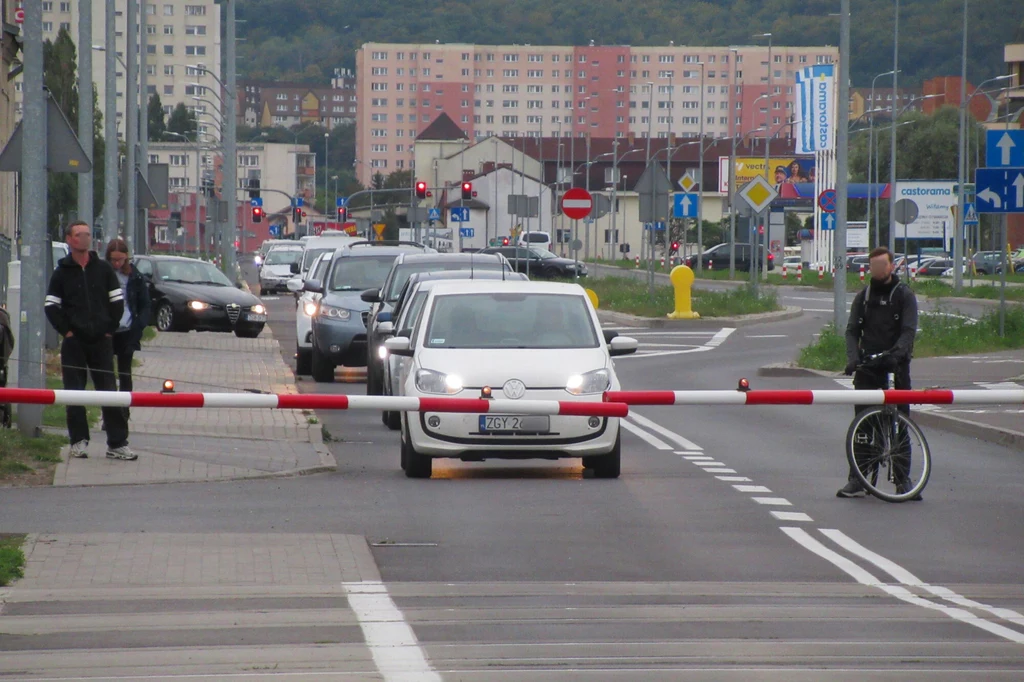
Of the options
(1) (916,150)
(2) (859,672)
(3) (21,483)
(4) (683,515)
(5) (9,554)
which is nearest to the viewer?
(2) (859,672)

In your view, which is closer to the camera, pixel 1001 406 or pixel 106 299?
pixel 106 299

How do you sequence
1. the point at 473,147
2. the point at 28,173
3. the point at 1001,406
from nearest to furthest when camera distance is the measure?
the point at 28,173, the point at 1001,406, the point at 473,147

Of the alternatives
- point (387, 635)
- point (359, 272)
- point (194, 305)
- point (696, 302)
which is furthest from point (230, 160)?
point (387, 635)

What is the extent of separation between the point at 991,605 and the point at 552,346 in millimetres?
6105

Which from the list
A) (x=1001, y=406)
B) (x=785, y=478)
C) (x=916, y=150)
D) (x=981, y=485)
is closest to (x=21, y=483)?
(x=785, y=478)

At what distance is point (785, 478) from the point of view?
535 inches

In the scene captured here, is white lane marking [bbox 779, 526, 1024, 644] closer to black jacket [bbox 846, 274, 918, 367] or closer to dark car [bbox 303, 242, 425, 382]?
black jacket [bbox 846, 274, 918, 367]

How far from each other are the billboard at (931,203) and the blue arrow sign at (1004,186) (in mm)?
37427

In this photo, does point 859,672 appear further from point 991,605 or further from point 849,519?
point 849,519

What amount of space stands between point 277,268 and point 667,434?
46.0 metres

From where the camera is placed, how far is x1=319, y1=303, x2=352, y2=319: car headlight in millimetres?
22344

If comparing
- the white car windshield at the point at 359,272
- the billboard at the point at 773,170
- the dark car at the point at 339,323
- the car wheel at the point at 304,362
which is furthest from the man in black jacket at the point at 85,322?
the billboard at the point at 773,170

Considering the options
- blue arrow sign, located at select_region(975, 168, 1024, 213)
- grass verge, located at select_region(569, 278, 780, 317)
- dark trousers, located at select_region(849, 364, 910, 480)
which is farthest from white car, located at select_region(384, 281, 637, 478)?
grass verge, located at select_region(569, 278, 780, 317)

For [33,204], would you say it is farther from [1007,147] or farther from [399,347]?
[1007,147]
